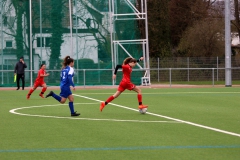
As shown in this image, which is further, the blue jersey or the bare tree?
the bare tree

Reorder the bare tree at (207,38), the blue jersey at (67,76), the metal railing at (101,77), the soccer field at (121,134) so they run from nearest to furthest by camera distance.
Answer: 1. the soccer field at (121,134)
2. the blue jersey at (67,76)
3. the metal railing at (101,77)
4. the bare tree at (207,38)

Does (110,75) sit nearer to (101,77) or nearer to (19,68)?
(101,77)

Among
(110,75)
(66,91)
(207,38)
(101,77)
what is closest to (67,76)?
(66,91)

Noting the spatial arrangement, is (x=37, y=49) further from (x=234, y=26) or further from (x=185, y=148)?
(x=185, y=148)

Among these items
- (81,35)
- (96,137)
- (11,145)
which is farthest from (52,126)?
(81,35)

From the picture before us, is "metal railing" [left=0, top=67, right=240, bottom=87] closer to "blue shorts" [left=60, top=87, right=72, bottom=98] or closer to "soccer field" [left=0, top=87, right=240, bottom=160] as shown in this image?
"soccer field" [left=0, top=87, right=240, bottom=160]

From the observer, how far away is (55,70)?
1547 inches

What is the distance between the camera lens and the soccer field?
31.0 feet

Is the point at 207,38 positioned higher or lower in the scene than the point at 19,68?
higher

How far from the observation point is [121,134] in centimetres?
1204

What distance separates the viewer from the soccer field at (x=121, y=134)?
946 cm

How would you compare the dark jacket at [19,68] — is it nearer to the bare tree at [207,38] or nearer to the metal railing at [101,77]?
the metal railing at [101,77]

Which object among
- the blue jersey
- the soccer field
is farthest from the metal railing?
the blue jersey

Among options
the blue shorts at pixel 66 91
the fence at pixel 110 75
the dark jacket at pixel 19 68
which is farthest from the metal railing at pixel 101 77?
the blue shorts at pixel 66 91
